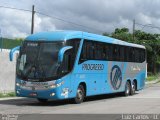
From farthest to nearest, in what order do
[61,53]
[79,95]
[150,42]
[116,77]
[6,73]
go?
[150,42]
[6,73]
[116,77]
[79,95]
[61,53]

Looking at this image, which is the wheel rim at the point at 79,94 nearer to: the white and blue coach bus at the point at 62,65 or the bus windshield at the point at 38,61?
the white and blue coach bus at the point at 62,65

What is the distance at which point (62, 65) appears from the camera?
764 inches

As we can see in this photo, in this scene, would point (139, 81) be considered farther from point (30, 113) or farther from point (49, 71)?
point (30, 113)

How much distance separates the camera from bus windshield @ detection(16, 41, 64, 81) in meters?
19.3

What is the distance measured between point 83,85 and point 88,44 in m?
2.01

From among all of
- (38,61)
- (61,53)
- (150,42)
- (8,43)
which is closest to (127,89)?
(8,43)

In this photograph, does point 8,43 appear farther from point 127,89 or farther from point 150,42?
point 150,42

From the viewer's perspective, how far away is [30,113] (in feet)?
53.0

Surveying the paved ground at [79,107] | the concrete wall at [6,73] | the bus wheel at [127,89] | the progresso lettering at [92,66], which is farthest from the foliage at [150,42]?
the paved ground at [79,107]

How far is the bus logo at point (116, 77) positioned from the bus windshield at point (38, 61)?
6567mm

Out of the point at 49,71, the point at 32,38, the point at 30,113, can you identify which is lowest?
the point at 30,113

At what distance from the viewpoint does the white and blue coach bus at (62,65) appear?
761 inches

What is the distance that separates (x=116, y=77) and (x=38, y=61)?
765 cm

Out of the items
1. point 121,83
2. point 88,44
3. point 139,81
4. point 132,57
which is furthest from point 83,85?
point 139,81
